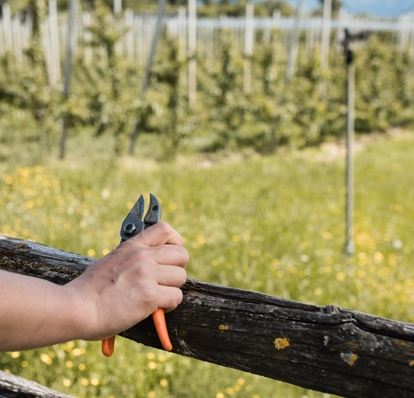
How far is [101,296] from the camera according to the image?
0.82 meters

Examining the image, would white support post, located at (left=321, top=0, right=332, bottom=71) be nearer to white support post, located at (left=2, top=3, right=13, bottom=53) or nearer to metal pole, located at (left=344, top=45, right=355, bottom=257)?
metal pole, located at (left=344, top=45, right=355, bottom=257)

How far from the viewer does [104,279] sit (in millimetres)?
845

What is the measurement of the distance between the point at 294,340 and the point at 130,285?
29 cm

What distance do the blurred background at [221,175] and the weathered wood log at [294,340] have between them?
179 centimetres

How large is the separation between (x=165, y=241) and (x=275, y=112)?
874 cm

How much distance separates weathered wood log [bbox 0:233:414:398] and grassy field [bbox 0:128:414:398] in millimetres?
1576

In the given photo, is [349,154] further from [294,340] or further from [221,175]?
[294,340]

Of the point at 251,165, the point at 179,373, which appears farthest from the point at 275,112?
the point at 179,373

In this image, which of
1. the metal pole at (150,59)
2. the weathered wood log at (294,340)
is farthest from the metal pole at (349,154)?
the metal pole at (150,59)

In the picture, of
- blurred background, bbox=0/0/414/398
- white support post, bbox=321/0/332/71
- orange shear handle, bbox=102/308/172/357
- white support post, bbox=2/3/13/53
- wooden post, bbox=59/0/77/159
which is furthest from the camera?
white support post, bbox=2/3/13/53

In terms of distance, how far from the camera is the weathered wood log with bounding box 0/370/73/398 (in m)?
1.25

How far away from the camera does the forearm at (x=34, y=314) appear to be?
2.39ft

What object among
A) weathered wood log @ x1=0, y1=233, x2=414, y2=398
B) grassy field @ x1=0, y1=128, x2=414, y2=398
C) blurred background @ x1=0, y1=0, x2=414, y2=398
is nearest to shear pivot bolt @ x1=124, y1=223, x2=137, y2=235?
weathered wood log @ x1=0, y1=233, x2=414, y2=398

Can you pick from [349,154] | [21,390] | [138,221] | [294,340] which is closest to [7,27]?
[349,154]
